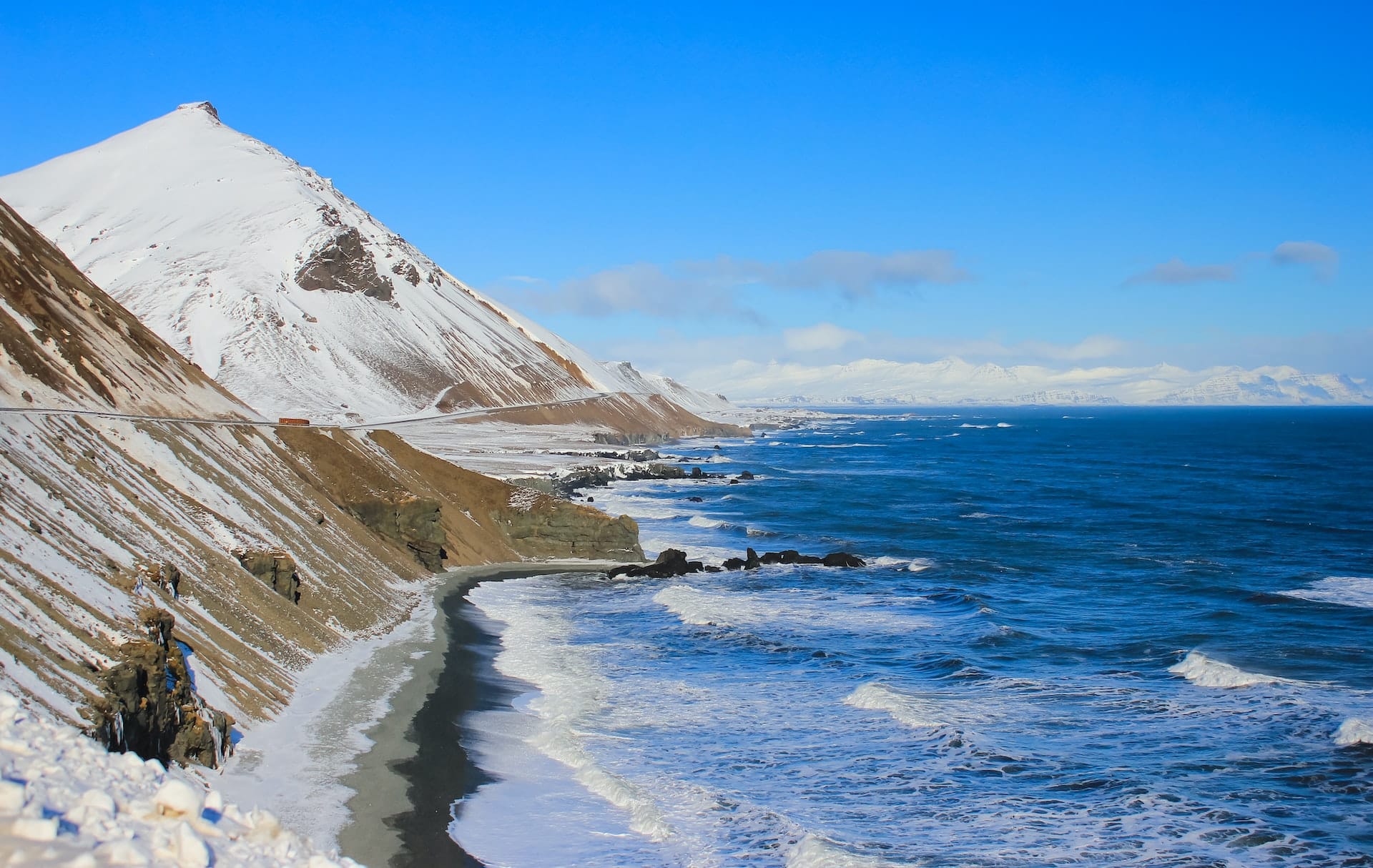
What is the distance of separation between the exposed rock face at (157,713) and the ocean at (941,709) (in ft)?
13.4

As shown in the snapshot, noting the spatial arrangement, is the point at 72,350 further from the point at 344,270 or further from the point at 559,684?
the point at 344,270

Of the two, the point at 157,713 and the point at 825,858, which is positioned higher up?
the point at 157,713

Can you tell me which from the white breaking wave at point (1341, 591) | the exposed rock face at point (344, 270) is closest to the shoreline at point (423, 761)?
the white breaking wave at point (1341, 591)

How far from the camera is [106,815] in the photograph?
9516 millimetres

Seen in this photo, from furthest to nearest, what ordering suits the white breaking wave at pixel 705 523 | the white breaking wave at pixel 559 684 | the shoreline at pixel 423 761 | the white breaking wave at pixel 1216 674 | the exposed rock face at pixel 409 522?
the white breaking wave at pixel 705 523 < the exposed rock face at pixel 409 522 < the white breaking wave at pixel 1216 674 < the white breaking wave at pixel 559 684 < the shoreline at pixel 423 761

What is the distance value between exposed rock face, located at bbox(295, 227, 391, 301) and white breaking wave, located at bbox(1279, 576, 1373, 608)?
11961 cm

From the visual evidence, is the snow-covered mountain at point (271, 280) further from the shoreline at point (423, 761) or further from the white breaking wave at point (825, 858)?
the white breaking wave at point (825, 858)

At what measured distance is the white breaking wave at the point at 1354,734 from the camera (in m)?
20.0

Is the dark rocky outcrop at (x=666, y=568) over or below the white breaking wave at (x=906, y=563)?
over

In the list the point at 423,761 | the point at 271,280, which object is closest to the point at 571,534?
the point at 423,761

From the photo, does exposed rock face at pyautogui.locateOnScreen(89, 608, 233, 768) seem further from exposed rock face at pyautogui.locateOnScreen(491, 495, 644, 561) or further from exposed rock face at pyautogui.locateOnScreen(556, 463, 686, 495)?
exposed rock face at pyautogui.locateOnScreen(556, 463, 686, 495)

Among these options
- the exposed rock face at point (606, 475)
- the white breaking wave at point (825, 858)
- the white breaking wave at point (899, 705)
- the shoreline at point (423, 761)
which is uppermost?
the exposed rock face at point (606, 475)

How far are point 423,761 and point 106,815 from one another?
898 centimetres

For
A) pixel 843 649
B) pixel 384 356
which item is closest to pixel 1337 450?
pixel 384 356
